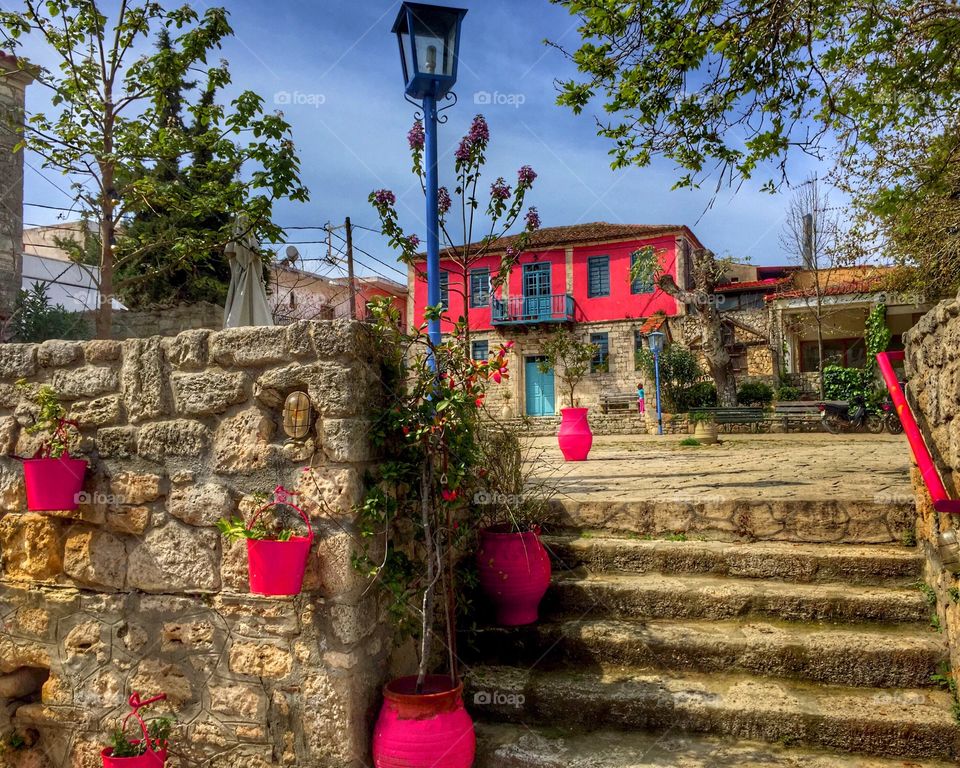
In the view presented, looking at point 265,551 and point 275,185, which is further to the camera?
point 275,185

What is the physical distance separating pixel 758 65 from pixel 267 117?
3.63 m

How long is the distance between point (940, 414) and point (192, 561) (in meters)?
3.15

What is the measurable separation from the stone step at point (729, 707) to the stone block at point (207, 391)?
64.9 inches

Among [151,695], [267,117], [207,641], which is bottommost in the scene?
[151,695]

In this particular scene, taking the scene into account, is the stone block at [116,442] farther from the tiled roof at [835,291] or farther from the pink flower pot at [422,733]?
the tiled roof at [835,291]

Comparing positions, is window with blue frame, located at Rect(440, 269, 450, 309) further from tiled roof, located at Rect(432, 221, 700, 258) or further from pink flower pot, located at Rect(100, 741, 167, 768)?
tiled roof, located at Rect(432, 221, 700, 258)

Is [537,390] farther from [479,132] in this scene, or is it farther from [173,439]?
[173,439]

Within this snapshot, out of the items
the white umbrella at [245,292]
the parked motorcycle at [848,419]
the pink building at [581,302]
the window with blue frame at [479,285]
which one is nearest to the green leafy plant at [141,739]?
the white umbrella at [245,292]

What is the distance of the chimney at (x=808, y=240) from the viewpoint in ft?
63.7

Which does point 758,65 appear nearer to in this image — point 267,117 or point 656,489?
point 656,489

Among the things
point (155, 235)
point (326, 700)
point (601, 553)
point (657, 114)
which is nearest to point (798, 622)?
point (601, 553)

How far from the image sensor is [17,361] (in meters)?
3.06

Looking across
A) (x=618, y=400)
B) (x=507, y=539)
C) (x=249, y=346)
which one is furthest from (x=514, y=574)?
(x=618, y=400)

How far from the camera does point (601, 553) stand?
373 centimetres
